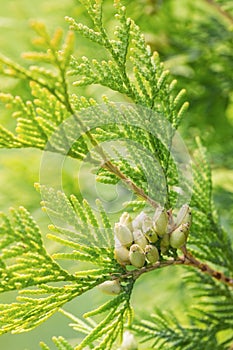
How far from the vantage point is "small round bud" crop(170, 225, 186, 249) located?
701 millimetres

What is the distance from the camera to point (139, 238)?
711mm

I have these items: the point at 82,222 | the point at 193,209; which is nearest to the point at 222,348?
the point at 193,209

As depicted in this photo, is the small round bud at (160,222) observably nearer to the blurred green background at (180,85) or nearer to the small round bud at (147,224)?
the small round bud at (147,224)

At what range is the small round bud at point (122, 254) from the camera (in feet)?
2.34

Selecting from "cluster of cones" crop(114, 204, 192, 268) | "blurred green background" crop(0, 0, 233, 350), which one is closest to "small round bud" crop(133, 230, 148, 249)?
"cluster of cones" crop(114, 204, 192, 268)

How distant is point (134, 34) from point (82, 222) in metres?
0.24

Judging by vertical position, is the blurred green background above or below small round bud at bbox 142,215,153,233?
above

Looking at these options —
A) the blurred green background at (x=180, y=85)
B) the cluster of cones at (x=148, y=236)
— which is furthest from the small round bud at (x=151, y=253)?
the blurred green background at (x=180, y=85)

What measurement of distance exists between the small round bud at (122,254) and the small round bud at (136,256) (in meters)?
0.01

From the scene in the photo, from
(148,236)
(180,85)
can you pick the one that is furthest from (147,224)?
(180,85)

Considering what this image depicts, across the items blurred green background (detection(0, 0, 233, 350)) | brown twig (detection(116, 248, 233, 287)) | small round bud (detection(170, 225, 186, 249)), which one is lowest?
brown twig (detection(116, 248, 233, 287))

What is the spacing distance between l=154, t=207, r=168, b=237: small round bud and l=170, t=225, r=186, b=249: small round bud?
0.5 inches

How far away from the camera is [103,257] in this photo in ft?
2.42

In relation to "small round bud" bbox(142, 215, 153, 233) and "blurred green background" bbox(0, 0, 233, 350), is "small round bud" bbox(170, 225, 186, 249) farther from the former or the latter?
"blurred green background" bbox(0, 0, 233, 350)
